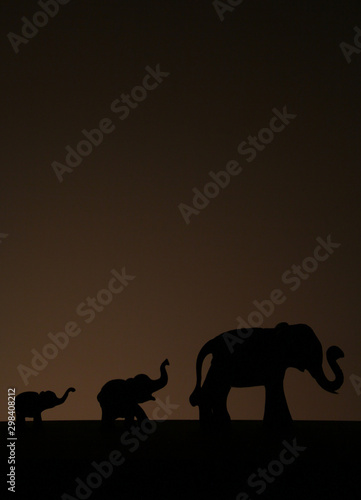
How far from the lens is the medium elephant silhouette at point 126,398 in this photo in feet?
4.26

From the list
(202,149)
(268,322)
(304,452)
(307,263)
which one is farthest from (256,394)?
(304,452)

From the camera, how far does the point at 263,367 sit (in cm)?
129

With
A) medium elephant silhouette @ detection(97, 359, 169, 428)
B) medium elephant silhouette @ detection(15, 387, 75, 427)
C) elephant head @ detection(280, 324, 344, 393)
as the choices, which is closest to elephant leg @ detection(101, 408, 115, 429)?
medium elephant silhouette @ detection(97, 359, 169, 428)

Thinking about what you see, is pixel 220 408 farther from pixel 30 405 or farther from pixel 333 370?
pixel 30 405

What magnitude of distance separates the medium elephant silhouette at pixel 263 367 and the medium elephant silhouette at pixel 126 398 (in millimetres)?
117

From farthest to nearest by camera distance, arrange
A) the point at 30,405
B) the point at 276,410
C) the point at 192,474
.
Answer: the point at 30,405, the point at 276,410, the point at 192,474

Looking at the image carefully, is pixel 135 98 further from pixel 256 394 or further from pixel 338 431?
pixel 338 431

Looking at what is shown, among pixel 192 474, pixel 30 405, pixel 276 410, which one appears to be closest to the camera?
pixel 192 474

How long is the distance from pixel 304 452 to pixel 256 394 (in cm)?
121

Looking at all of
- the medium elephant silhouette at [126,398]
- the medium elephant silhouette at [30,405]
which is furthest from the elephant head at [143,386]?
the medium elephant silhouette at [30,405]

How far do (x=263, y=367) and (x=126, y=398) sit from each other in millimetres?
334

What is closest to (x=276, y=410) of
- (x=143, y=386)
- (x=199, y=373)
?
(x=199, y=373)

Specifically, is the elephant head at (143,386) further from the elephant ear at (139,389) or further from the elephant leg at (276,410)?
the elephant leg at (276,410)

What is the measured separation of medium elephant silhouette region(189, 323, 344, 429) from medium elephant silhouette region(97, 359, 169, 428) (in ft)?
0.38
